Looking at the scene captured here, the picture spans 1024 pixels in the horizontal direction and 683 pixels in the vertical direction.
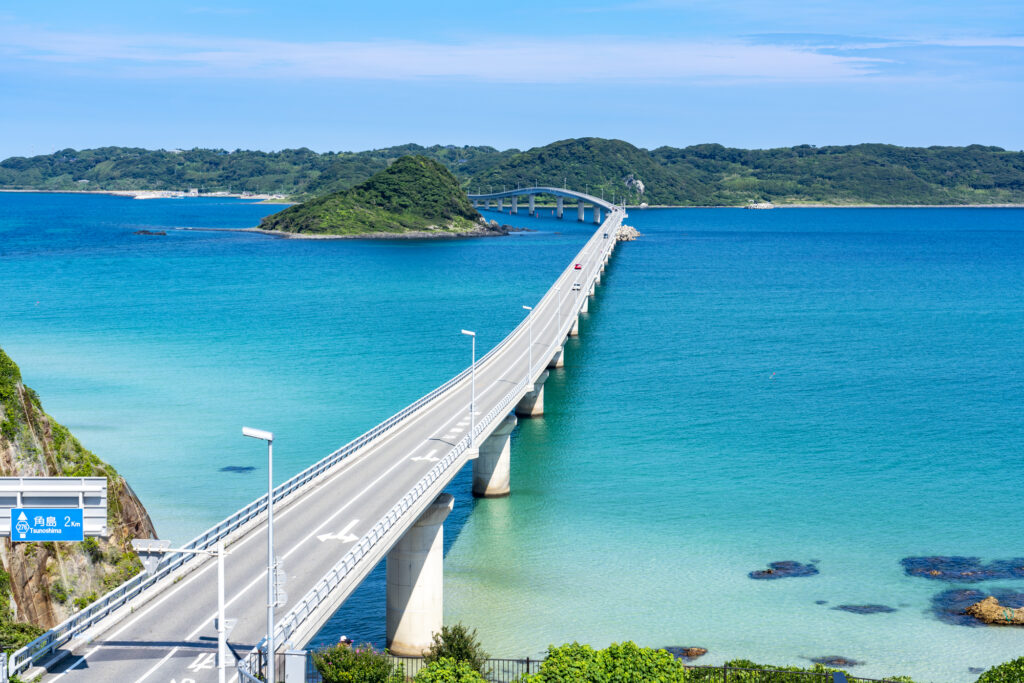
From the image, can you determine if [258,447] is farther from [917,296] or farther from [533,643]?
[917,296]

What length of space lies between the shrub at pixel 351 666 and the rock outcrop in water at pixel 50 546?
9.75 m

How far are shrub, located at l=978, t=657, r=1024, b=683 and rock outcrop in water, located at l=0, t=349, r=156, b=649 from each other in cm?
3113

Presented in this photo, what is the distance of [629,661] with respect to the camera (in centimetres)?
3338

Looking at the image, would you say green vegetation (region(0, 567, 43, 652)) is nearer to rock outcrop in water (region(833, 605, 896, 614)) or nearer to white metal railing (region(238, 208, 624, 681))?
white metal railing (region(238, 208, 624, 681))

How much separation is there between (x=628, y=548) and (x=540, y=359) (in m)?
30.8

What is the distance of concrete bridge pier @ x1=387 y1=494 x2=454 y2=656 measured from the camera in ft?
148

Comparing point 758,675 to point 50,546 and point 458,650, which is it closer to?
point 458,650

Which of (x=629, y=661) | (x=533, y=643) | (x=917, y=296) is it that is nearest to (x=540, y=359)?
(x=533, y=643)

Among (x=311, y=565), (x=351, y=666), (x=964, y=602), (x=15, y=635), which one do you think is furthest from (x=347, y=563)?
(x=964, y=602)

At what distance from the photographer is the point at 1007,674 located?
33.9m

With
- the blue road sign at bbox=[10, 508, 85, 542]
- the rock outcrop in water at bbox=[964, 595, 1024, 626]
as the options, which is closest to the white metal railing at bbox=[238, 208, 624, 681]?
the blue road sign at bbox=[10, 508, 85, 542]

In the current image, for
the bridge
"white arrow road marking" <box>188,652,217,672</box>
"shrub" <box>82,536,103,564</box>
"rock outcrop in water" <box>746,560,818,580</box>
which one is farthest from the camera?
"rock outcrop in water" <box>746,560,818,580</box>

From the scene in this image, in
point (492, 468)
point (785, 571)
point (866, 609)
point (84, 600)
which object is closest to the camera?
point (84, 600)

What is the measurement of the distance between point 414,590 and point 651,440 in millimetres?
37977
